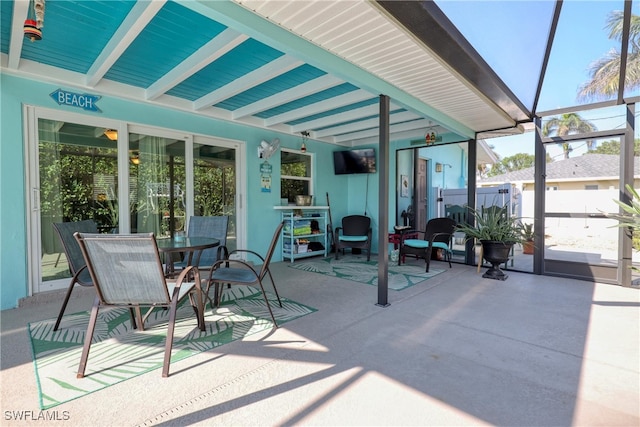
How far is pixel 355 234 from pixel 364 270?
1620 mm

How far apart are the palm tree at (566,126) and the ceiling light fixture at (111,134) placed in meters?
6.59

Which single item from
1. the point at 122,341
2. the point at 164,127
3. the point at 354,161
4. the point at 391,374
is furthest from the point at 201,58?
the point at 354,161

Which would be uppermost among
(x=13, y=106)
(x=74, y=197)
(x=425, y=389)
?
(x=13, y=106)

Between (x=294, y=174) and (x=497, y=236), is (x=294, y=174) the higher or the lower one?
the higher one

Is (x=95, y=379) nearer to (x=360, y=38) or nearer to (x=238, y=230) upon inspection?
(x=360, y=38)

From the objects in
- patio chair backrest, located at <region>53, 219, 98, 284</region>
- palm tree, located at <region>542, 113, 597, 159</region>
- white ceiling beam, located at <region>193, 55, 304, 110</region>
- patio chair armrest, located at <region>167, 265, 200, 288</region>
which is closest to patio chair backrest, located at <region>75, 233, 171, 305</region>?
patio chair armrest, located at <region>167, 265, 200, 288</region>

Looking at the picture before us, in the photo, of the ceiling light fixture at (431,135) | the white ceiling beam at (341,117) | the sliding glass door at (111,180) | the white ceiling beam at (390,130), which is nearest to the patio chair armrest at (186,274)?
the sliding glass door at (111,180)

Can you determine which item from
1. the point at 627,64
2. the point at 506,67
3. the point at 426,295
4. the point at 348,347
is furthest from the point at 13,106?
the point at 627,64

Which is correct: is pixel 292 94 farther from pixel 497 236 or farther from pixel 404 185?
pixel 404 185

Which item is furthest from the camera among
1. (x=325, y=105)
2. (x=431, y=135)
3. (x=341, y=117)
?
(x=431, y=135)

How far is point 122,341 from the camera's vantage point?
8.53 feet

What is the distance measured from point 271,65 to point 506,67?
119 inches

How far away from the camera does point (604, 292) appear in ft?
13.5

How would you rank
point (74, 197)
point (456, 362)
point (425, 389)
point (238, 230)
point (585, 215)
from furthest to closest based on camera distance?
point (238, 230)
point (585, 215)
point (74, 197)
point (456, 362)
point (425, 389)
